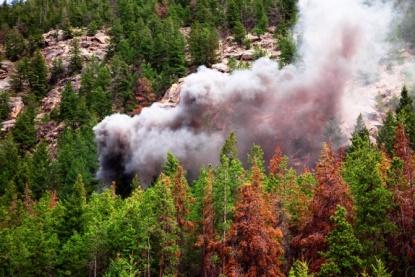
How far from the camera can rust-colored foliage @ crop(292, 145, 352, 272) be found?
38875 millimetres

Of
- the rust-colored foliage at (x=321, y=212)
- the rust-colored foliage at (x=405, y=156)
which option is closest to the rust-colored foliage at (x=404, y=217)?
the rust-colored foliage at (x=405, y=156)

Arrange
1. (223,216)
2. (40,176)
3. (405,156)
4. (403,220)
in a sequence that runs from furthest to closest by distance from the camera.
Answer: (40,176)
(223,216)
(405,156)
(403,220)

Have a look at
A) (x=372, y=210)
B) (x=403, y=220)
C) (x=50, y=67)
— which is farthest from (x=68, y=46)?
(x=403, y=220)

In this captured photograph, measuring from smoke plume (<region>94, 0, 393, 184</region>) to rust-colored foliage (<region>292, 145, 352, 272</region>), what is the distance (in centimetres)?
3544

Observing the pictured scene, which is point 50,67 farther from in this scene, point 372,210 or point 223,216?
point 372,210

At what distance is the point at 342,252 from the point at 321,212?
5.10 meters

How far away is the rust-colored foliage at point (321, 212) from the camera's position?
38875 mm

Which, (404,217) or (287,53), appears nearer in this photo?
(404,217)

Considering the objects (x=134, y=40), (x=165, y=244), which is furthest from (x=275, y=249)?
(x=134, y=40)

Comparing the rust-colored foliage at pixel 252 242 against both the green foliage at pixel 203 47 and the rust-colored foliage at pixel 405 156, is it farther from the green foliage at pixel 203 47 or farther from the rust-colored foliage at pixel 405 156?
the green foliage at pixel 203 47

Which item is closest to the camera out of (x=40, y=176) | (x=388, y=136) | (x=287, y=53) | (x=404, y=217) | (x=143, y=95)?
(x=404, y=217)

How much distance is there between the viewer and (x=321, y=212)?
39.9 metres

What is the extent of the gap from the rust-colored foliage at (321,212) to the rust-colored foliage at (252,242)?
2423 millimetres

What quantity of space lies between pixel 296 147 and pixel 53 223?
3616 centimetres
